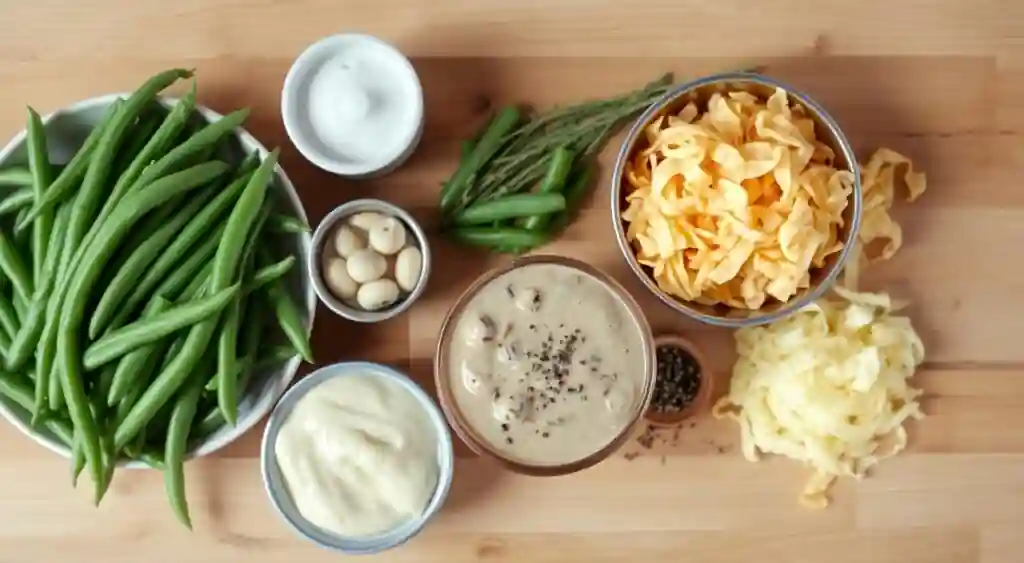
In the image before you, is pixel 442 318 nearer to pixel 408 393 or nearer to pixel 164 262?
pixel 408 393

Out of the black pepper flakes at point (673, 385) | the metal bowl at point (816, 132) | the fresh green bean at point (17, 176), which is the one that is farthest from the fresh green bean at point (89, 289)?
the black pepper flakes at point (673, 385)

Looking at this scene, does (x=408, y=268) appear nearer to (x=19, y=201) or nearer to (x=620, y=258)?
(x=620, y=258)

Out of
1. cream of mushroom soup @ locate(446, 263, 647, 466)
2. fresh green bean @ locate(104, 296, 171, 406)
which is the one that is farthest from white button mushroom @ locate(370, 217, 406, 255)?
fresh green bean @ locate(104, 296, 171, 406)

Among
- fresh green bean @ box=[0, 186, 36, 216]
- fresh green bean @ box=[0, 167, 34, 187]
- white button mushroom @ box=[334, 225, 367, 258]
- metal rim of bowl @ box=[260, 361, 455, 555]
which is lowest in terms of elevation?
metal rim of bowl @ box=[260, 361, 455, 555]

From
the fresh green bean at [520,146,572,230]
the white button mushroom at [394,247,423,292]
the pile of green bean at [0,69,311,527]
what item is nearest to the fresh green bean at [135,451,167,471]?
the pile of green bean at [0,69,311,527]

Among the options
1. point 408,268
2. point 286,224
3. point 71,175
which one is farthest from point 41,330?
point 408,268

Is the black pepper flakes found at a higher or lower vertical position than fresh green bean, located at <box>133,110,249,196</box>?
lower

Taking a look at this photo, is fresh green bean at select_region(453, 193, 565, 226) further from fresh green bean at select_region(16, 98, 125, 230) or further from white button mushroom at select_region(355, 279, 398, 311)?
fresh green bean at select_region(16, 98, 125, 230)

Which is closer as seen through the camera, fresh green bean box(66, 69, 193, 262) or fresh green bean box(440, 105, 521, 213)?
fresh green bean box(66, 69, 193, 262)
